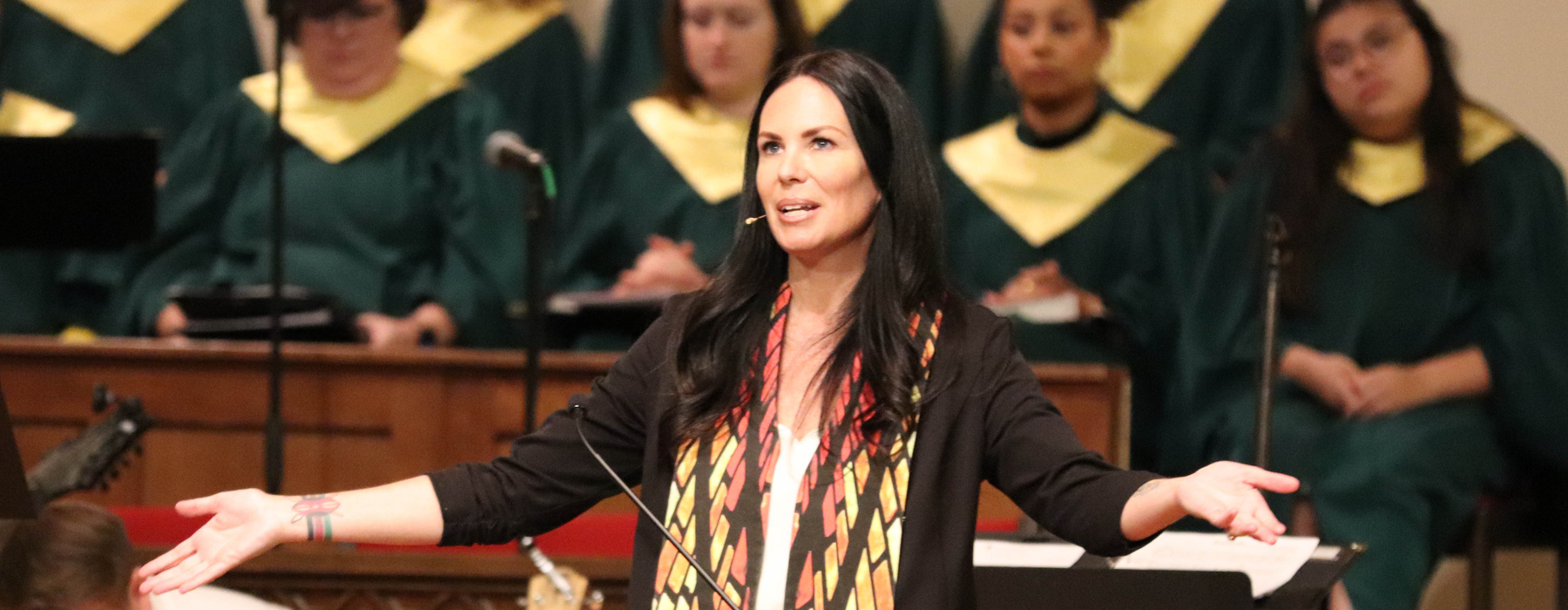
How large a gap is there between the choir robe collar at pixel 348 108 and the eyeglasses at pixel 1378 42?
104 inches

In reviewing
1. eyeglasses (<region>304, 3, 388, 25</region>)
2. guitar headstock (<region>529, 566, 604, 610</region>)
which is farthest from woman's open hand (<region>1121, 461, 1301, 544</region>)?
eyeglasses (<region>304, 3, 388, 25</region>)

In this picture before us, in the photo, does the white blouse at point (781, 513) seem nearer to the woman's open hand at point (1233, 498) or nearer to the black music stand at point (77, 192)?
the woman's open hand at point (1233, 498)

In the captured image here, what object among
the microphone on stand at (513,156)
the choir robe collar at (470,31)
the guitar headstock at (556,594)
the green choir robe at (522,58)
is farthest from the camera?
the choir robe collar at (470,31)

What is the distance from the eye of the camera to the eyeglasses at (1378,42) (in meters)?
4.82

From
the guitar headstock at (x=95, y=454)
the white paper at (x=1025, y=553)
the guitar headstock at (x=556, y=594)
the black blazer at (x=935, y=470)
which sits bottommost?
the guitar headstock at (x=556, y=594)

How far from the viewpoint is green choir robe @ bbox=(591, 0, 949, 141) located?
18.2 feet

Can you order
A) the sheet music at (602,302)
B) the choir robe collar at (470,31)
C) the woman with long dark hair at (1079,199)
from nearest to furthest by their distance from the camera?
the sheet music at (602,302)
the woman with long dark hair at (1079,199)
the choir robe collar at (470,31)

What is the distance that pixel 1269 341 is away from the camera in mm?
3510

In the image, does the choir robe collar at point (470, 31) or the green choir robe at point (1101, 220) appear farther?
the choir robe collar at point (470, 31)

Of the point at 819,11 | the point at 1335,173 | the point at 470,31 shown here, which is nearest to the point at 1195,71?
the point at 1335,173

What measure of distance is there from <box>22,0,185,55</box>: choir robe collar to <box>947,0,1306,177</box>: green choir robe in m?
2.61

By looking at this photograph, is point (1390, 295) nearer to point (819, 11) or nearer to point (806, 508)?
point (819, 11)

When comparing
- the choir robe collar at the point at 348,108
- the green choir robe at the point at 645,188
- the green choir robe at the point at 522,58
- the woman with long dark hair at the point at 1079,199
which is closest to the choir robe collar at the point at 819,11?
the green choir robe at the point at 645,188

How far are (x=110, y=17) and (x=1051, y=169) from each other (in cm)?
306
